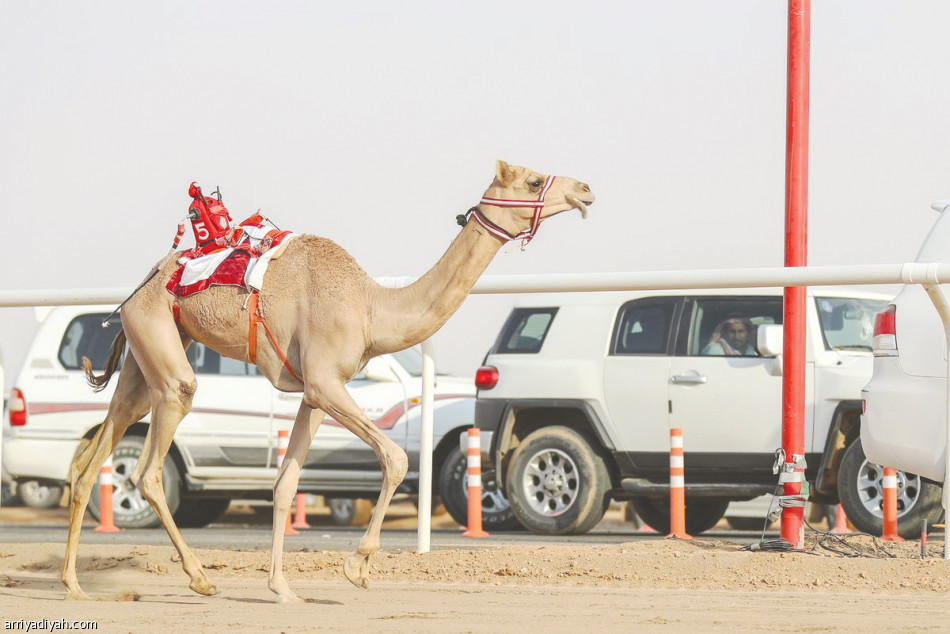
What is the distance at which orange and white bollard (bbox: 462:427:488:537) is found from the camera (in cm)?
1395

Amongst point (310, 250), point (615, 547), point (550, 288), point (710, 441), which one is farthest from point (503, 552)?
point (710, 441)

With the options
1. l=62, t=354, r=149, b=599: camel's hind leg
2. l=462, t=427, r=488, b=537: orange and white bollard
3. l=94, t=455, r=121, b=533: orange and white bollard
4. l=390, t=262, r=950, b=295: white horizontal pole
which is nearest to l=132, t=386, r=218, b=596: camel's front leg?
l=62, t=354, r=149, b=599: camel's hind leg

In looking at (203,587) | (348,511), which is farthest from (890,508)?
(348,511)

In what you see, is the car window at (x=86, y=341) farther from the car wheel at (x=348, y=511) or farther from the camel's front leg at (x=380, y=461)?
the camel's front leg at (x=380, y=461)

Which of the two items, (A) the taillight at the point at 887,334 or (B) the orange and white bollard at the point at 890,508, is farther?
(B) the orange and white bollard at the point at 890,508

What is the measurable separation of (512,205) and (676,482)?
19.0 feet

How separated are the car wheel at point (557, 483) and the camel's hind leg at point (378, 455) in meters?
6.40

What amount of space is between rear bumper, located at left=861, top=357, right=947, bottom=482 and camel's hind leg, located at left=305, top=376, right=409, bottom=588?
336cm

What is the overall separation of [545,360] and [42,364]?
18.0ft

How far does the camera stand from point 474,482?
46.1 feet

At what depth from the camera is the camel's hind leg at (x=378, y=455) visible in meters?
7.75

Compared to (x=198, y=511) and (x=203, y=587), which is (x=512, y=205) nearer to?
(x=203, y=587)

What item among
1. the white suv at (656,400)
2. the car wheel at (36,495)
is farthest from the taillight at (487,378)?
the car wheel at (36,495)

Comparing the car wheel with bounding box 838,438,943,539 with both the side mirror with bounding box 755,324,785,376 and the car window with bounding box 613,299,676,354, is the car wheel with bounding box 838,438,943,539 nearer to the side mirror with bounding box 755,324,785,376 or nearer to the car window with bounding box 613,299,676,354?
the side mirror with bounding box 755,324,785,376
